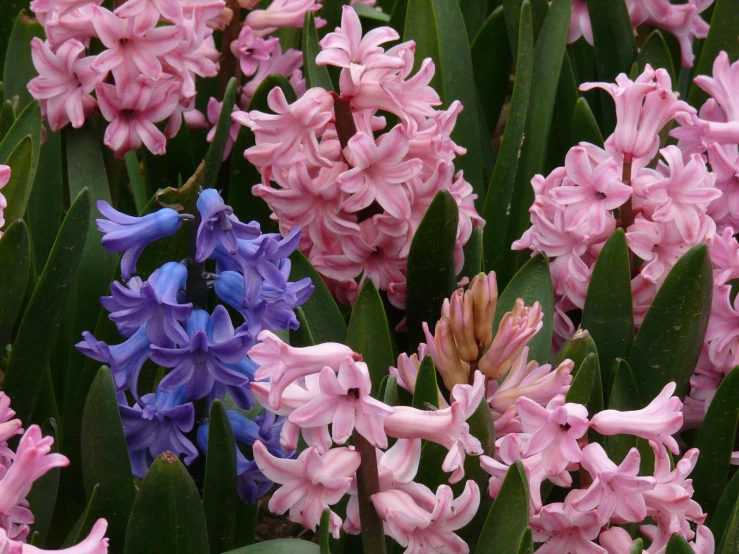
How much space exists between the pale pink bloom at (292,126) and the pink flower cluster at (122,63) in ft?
0.91

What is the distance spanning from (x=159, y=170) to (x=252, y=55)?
0.31 metres

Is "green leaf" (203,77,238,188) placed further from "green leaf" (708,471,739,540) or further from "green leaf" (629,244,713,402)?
"green leaf" (708,471,739,540)

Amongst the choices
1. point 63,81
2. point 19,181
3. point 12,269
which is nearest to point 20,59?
point 63,81

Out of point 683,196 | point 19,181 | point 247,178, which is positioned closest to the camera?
point 683,196

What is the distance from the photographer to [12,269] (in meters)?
1.35

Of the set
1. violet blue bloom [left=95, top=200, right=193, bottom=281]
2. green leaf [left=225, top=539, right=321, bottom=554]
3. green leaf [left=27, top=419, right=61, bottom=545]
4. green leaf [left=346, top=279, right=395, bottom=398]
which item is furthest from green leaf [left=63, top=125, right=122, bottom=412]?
green leaf [left=225, top=539, right=321, bottom=554]

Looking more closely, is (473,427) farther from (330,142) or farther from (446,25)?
(446,25)

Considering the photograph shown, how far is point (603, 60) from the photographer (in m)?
2.10

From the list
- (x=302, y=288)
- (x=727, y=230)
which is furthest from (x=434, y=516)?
(x=727, y=230)

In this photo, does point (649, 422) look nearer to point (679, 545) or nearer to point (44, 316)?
point (679, 545)

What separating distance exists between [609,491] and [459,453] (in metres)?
0.18

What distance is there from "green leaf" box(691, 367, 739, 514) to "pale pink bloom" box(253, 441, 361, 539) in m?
0.55

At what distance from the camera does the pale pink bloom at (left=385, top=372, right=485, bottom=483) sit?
3.26 ft

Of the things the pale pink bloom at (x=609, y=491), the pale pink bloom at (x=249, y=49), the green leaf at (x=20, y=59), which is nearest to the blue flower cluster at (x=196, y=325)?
the pale pink bloom at (x=609, y=491)
